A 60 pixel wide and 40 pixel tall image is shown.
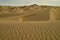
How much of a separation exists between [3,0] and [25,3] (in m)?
2.60

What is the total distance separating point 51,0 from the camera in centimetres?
2084

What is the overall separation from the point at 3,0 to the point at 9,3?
0.81m

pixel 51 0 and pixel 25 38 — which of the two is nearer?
pixel 25 38

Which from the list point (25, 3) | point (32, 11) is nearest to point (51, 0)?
point (25, 3)

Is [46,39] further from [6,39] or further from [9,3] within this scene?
[9,3]

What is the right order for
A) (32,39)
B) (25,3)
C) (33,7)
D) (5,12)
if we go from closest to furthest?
(32,39) → (5,12) → (33,7) → (25,3)

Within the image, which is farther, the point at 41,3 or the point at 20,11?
the point at 41,3

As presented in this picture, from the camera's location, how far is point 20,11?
16.9 m

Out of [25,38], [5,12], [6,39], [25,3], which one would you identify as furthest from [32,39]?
[25,3]

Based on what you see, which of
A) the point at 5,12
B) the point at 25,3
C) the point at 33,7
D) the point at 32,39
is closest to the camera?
the point at 32,39

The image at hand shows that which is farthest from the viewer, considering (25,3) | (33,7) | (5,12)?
(25,3)

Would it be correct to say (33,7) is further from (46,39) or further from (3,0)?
(46,39)

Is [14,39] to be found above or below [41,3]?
above

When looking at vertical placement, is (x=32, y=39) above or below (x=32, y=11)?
above
